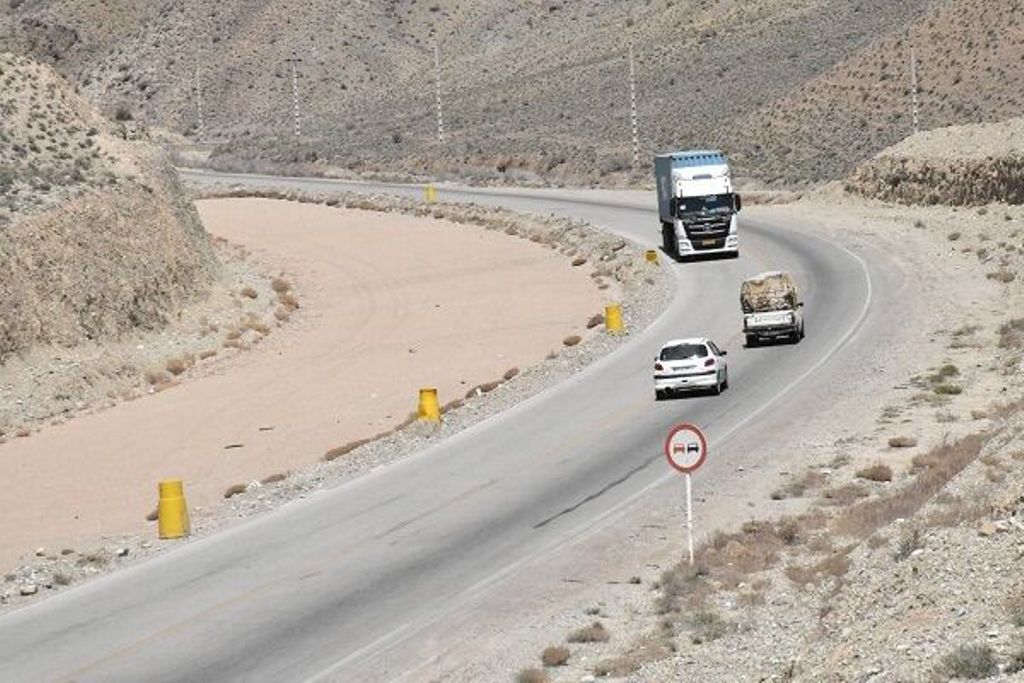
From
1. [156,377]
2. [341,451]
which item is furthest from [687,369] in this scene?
[156,377]

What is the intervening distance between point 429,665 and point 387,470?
1518 cm

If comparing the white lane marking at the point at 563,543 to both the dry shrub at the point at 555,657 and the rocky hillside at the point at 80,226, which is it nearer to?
the dry shrub at the point at 555,657

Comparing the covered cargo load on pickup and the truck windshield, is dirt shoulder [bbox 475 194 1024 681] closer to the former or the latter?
the covered cargo load on pickup

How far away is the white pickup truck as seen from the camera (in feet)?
170

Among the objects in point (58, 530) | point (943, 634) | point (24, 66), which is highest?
point (24, 66)

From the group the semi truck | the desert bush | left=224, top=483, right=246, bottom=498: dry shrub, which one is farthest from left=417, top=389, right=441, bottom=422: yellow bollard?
the desert bush

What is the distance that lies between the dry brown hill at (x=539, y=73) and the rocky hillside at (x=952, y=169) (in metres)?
18.4

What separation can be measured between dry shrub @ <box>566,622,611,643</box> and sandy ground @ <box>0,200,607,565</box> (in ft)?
53.2

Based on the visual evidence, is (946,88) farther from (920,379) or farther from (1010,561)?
(1010,561)

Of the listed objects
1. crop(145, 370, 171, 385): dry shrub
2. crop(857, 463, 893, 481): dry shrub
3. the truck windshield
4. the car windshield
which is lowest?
crop(145, 370, 171, 385): dry shrub

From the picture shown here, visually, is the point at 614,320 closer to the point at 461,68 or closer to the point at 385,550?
the point at 385,550

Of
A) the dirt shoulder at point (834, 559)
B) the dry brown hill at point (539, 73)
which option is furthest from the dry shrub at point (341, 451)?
the dry brown hill at point (539, 73)

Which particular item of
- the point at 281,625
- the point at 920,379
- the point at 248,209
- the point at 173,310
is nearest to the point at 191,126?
the point at 248,209

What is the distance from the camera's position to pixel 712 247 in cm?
7056
